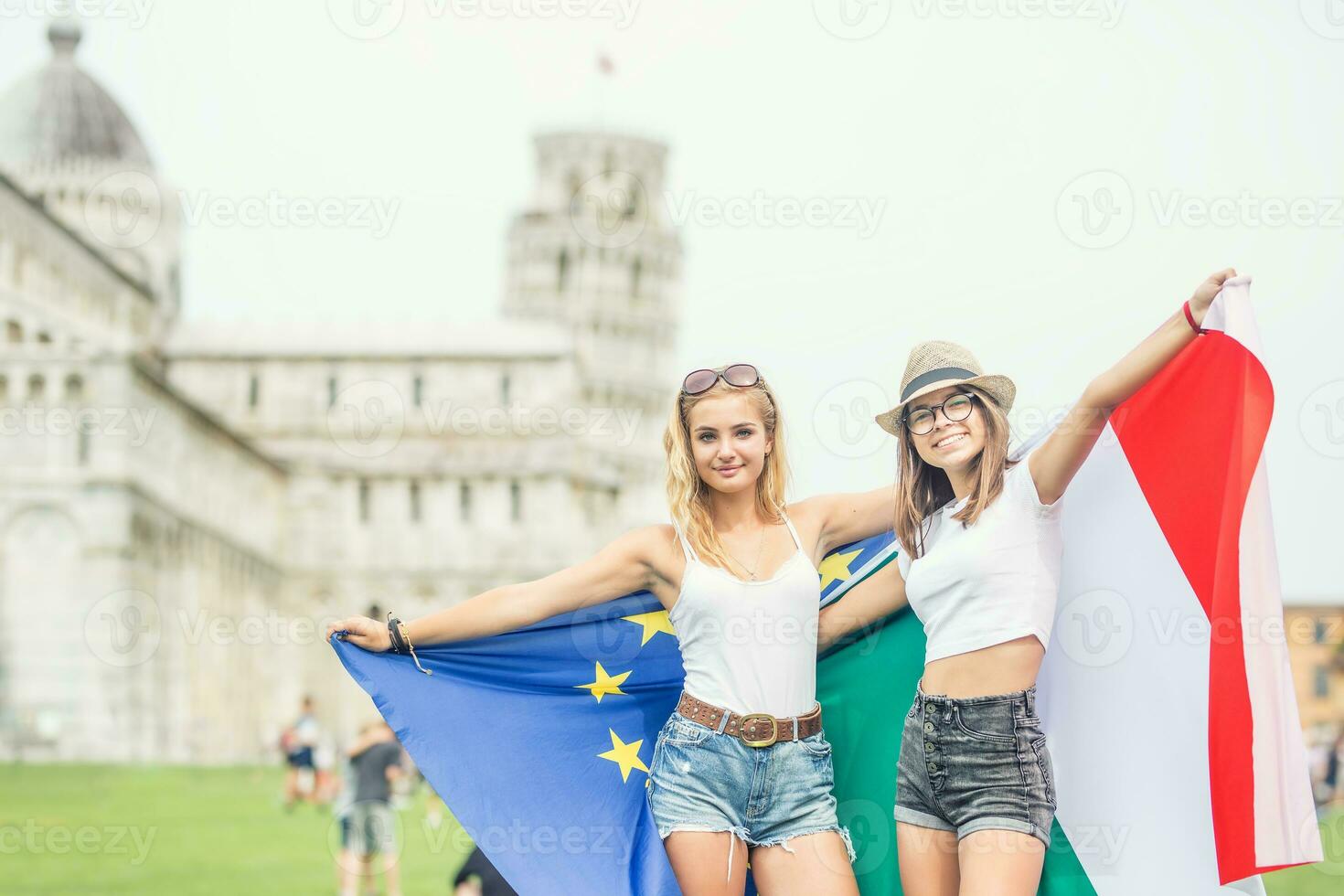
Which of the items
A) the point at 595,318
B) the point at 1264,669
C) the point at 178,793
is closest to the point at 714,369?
the point at 1264,669

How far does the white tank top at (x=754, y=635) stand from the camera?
183 inches

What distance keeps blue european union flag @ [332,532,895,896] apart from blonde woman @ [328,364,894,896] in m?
0.49

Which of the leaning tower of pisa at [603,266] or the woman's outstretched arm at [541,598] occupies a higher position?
the leaning tower of pisa at [603,266]

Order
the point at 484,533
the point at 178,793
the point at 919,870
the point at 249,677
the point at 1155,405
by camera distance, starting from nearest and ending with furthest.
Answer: the point at 919,870
the point at 1155,405
the point at 178,793
the point at 249,677
the point at 484,533

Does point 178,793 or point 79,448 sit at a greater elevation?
point 79,448

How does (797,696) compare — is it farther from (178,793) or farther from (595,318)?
(595,318)

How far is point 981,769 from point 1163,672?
101cm

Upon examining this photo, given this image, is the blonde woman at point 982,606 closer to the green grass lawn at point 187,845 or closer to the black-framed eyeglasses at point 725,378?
the black-framed eyeglasses at point 725,378

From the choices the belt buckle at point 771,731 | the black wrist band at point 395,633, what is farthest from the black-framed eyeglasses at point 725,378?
the black wrist band at point 395,633

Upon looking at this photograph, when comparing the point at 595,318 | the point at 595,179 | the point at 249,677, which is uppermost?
the point at 595,179

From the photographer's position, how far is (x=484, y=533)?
209 ft

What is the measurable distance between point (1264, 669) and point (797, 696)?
1388mm

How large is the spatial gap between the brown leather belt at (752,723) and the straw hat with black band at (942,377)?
939mm

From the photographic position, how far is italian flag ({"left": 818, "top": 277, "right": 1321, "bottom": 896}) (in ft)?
15.8
